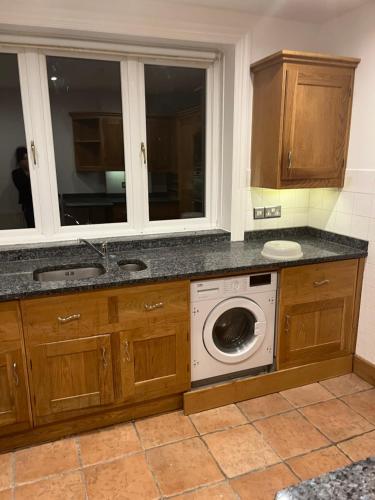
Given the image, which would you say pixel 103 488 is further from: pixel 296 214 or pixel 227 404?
pixel 296 214

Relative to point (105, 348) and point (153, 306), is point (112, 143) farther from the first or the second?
point (105, 348)

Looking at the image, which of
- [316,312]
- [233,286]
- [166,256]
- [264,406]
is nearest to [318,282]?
[316,312]

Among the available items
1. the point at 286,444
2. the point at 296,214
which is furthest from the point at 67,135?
the point at 286,444

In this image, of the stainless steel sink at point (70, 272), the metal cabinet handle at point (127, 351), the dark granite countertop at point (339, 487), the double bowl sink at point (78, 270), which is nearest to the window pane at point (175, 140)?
the double bowl sink at point (78, 270)

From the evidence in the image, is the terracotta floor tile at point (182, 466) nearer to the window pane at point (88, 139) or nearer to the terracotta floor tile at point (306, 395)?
the terracotta floor tile at point (306, 395)

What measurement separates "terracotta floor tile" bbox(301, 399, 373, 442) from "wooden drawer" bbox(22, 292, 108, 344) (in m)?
1.35

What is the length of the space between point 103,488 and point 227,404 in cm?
88

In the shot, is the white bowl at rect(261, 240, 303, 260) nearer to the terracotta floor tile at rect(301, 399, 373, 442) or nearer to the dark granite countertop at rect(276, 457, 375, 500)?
the terracotta floor tile at rect(301, 399, 373, 442)

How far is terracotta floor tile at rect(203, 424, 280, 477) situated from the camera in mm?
1865

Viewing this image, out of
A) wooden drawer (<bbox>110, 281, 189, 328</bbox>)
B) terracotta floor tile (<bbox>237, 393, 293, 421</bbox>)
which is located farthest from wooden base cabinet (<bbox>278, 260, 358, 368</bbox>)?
wooden drawer (<bbox>110, 281, 189, 328</bbox>)

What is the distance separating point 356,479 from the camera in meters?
0.71

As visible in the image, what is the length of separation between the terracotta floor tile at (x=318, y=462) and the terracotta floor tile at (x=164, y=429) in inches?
22.0

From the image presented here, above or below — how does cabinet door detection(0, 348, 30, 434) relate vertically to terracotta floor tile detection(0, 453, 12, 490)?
above

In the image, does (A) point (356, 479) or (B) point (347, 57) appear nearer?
(A) point (356, 479)
